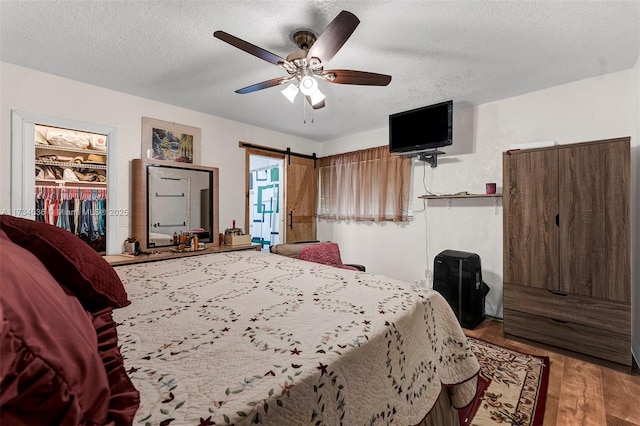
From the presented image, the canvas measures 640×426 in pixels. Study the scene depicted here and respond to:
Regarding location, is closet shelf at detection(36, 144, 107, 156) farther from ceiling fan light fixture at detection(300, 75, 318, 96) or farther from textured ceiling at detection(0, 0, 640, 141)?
ceiling fan light fixture at detection(300, 75, 318, 96)

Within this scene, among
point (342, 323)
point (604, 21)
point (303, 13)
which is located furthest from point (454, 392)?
point (604, 21)

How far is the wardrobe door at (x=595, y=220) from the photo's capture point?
84.7 inches

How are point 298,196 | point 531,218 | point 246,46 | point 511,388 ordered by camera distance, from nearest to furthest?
point 246,46, point 511,388, point 531,218, point 298,196

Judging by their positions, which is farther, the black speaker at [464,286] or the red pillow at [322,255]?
the red pillow at [322,255]

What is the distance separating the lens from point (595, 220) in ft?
7.39

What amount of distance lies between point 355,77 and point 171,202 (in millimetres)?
2483

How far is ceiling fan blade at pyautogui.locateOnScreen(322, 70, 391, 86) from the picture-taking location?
6.25 feet

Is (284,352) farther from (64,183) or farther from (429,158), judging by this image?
(64,183)

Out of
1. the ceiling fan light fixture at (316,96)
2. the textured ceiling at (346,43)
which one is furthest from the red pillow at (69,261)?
the ceiling fan light fixture at (316,96)

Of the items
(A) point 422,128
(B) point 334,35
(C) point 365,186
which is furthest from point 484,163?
(B) point 334,35

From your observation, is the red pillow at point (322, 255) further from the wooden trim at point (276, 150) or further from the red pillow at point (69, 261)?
the red pillow at point (69, 261)

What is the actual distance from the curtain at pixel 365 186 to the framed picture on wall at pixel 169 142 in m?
2.14

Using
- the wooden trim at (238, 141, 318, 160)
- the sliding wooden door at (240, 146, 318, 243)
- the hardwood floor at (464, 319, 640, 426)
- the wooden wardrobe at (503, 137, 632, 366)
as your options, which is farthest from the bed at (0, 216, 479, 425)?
the sliding wooden door at (240, 146, 318, 243)

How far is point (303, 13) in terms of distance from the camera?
1749 mm
